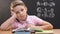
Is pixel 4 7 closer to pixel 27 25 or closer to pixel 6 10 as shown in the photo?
pixel 6 10

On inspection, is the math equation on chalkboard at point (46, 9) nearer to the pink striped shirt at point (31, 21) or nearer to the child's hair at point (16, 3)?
the pink striped shirt at point (31, 21)

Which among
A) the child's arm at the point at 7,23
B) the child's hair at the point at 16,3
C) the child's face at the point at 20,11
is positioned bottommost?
the child's arm at the point at 7,23

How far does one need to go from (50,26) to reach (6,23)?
0.45 meters

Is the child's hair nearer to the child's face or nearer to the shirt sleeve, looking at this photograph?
the child's face

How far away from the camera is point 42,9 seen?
1771 millimetres

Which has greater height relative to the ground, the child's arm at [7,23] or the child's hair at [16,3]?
the child's hair at [16,3]

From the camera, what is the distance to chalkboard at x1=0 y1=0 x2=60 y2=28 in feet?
5.74

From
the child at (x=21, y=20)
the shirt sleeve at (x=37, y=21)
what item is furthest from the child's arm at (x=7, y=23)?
the shirt sleeve at (x=37, y=21)

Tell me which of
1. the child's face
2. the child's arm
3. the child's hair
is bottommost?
the child's arm

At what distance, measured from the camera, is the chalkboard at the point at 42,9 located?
5.74 feet

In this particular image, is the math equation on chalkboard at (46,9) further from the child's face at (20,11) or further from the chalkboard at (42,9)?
the child's face at (20,11)

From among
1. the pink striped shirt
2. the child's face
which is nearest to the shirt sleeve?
the pink striped shirt

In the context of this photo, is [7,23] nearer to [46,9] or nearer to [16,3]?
[16,3]

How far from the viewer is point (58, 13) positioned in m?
1.77
